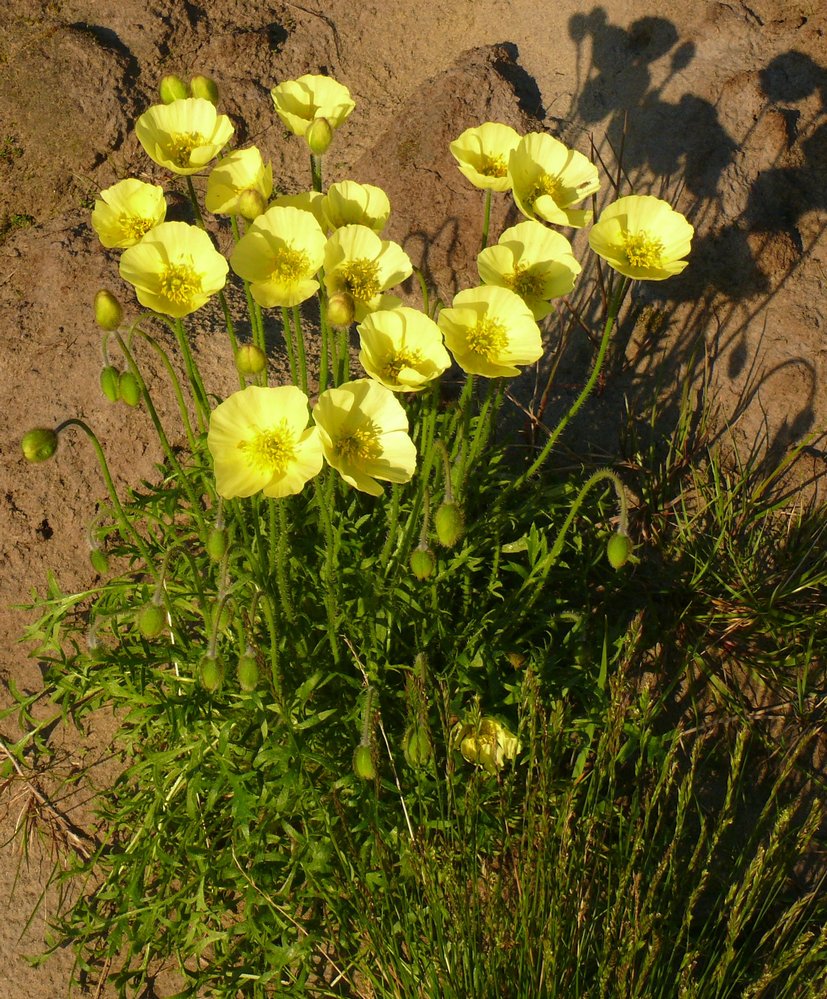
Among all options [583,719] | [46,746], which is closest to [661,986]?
[583,719]

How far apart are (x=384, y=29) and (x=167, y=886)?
4043 millimetres

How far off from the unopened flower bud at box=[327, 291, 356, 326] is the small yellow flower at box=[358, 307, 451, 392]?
5 centimetres

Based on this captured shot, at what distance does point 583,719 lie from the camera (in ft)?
8.48

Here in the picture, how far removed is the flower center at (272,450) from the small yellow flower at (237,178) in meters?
0.60

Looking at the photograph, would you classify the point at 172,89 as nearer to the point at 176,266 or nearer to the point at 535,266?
the point at 176,266

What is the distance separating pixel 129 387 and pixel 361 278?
645 mm

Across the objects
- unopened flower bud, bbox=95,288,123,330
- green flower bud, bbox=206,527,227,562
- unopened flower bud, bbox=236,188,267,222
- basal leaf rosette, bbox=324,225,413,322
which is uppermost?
unopened flower bud, bbox=236,188,267,222

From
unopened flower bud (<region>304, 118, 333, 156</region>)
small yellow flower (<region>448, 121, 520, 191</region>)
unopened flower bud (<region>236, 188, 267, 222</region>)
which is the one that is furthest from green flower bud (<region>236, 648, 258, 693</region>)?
small yellow flower (<region>448, 121, 520, 191</region>)

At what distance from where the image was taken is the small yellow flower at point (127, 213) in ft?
7.82

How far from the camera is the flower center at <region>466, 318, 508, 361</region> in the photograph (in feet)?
7.32

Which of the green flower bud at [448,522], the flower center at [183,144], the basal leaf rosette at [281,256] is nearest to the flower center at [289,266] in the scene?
the basal leaf rosette at [281,256]

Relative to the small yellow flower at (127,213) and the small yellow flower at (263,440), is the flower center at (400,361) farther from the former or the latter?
the small yellow flower at (127,213)

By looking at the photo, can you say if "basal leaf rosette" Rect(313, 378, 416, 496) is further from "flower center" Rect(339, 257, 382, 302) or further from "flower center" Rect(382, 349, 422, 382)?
"flower center" Rect(339, 257, 382, 302)

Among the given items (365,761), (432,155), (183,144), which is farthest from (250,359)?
(432,155)
